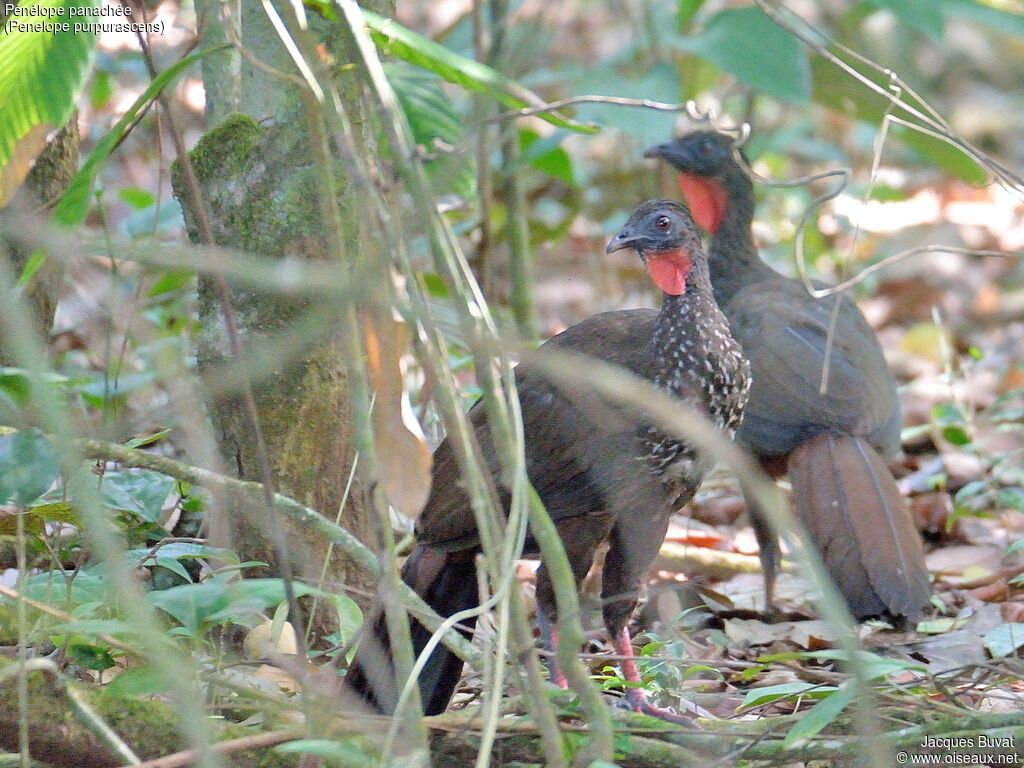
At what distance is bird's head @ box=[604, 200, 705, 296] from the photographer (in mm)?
3229

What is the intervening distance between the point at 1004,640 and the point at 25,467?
7.37 ft

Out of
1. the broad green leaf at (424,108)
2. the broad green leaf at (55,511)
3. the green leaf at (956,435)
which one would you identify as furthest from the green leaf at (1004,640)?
the broad green leaf at (55,511)

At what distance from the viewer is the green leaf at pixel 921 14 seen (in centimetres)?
491

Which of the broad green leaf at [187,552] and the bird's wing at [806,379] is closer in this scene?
the broad green leaf at [187,552]

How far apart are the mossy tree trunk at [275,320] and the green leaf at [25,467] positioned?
59 centimetres

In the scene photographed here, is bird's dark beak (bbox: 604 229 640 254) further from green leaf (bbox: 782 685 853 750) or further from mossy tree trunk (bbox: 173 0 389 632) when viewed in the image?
green leaf (bbox: 782 685 853 750)

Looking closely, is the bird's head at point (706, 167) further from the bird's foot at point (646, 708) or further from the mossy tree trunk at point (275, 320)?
the bird's foot at point (646, 708)

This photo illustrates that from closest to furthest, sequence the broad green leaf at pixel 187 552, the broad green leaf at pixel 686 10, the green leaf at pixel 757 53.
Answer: the broad green leaf at pixel 187 552 < the green leaf at pixel 757 53 < the broad green leaf at pixel 686 10

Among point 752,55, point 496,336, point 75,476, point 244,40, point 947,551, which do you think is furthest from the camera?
point 752,55

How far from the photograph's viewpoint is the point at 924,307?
297 inches

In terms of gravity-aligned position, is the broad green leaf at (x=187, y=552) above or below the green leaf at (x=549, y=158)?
below

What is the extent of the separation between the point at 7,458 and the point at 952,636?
8.21 ft

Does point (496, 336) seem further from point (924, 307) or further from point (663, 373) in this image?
point (924, 307)

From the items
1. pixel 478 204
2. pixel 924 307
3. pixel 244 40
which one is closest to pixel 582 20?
pixel 924 307
